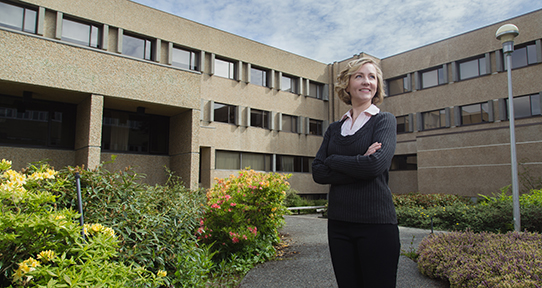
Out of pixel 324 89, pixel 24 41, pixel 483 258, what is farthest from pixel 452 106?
pixel 24 41

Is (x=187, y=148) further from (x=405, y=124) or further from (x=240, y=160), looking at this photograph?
(x=405, y=124)

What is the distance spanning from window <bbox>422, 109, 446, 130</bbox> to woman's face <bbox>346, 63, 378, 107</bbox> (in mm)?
20966

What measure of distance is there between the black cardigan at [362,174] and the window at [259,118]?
1827 cm

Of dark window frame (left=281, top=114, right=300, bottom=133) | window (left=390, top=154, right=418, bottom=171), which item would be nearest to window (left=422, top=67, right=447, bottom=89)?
window (left=390, top=154, right=418, bottom=171)

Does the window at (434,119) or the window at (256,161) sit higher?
the window at (434,119)

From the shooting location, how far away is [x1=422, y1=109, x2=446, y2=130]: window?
20844mm

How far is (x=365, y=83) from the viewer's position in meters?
2.16

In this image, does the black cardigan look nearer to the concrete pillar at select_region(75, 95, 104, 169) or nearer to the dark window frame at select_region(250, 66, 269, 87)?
the concrete pillar at select_region(75, 95, 104, 169)

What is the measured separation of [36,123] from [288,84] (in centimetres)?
1490

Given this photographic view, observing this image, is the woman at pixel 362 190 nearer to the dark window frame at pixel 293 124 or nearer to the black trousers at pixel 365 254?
the black trousers at pixel 365 254

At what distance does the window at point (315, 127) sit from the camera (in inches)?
940

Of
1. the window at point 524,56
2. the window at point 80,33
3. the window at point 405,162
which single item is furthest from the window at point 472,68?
the window at point 80,33

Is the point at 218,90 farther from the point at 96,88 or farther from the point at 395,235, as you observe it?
the point at 395,235

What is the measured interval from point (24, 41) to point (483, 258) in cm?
1171
